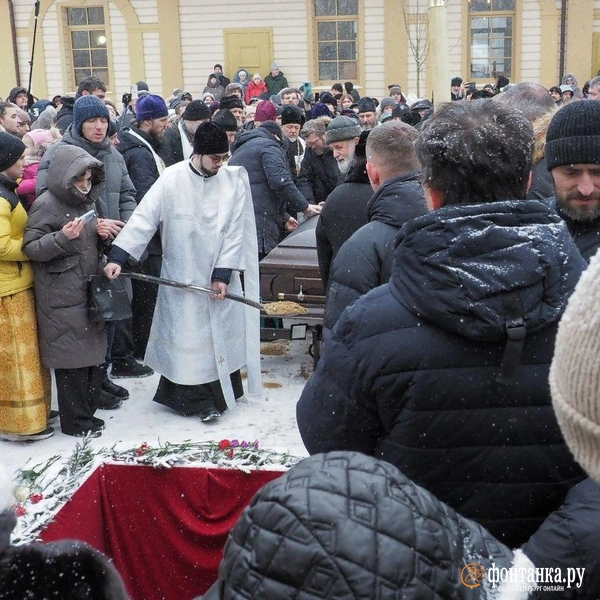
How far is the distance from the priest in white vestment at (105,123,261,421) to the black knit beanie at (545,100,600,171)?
7.71ft

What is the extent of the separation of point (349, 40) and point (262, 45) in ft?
7.56

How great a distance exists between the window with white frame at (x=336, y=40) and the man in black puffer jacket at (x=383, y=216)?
68.7ft

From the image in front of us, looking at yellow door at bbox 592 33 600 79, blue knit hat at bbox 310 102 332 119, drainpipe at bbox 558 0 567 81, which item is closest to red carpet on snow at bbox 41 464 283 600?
blue knit hat at bbox 310 102 332 119

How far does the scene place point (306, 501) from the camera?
43.8 inches

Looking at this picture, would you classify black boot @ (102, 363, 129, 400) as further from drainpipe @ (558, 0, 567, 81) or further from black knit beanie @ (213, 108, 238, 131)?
drainpipe @ (558, 0, 567, 81)

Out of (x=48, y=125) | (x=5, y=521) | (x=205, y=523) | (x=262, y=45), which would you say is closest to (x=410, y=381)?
(x=5, y=521)

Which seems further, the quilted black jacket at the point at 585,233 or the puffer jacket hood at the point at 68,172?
the puffer jacket hood at the point at 68,172

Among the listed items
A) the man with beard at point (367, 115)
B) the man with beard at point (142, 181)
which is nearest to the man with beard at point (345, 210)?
the man with beard at point (142, 181)

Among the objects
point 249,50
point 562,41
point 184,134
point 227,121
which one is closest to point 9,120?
point 184,134

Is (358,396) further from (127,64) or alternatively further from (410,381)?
(127,64)

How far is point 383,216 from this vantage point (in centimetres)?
311

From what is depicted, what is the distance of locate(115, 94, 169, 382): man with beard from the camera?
5.63 meters

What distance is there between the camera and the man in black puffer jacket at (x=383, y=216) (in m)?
3.08

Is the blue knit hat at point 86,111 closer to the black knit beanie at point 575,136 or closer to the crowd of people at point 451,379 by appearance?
the crowd of people at point 451,379
